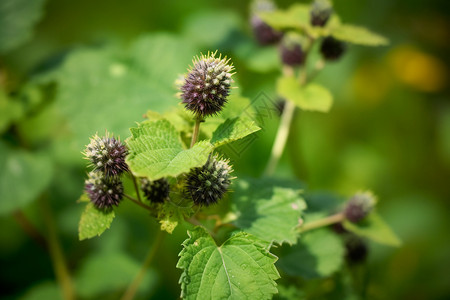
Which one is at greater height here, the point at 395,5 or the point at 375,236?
the point at 395,5

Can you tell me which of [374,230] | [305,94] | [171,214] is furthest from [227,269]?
[305,94]

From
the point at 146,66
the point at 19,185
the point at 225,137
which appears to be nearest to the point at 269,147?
the point at 146,66

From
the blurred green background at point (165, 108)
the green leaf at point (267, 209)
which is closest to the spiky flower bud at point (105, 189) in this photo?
the green leaf at point (267, 209)

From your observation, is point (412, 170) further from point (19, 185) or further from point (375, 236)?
point (19, 185)

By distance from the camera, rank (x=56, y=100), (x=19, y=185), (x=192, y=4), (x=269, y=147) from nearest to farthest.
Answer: (x=19, y=185), (x=56, y=100), (x=269, y=147), (x=192, y=4)

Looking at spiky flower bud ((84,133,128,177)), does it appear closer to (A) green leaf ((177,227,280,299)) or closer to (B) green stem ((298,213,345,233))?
(A) green leaf ((177,227,280,299))

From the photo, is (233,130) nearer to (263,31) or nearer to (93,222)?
(93,222)

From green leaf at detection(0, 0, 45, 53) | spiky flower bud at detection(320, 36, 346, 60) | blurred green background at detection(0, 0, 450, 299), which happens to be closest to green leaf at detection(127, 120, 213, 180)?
blurred green background at detection(0, 0, 450, 299)
